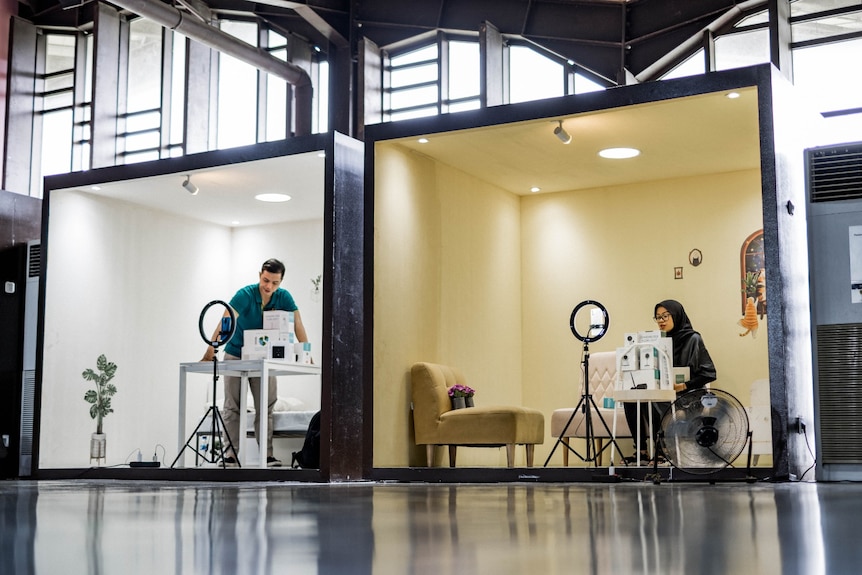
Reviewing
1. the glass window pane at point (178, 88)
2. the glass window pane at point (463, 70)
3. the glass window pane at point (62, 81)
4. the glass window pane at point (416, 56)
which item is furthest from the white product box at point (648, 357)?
the glass window pane at point (62, 81)

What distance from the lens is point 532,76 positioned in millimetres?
13398

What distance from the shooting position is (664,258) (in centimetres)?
1024

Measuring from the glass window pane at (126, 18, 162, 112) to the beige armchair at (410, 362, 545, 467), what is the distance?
8.52 meters

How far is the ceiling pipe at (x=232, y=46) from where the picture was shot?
12091 mm

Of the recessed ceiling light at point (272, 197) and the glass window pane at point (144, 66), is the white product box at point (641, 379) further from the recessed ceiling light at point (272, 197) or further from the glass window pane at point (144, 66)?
the glass window pane at point (144, 66)

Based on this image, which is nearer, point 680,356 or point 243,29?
point 680,356

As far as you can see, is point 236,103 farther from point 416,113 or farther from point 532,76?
point 532,76

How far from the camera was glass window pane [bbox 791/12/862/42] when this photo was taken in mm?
11438

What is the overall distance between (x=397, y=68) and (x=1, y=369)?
6.22 meters

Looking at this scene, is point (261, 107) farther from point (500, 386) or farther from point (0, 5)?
point (500, 386)

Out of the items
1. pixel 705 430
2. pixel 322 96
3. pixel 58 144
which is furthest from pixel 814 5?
pixel 58 144

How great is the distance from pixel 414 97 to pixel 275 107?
206 centimetres

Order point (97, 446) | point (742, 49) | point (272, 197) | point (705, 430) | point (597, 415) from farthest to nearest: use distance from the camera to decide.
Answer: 1. point (742, 49)
2. point (272, 197)
3. point (97, 446)
4. point (597, 415)
5. point (705, 430)

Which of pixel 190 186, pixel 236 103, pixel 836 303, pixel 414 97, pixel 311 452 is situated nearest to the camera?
pixel 836 303
